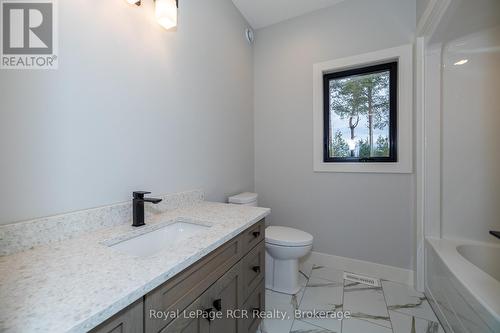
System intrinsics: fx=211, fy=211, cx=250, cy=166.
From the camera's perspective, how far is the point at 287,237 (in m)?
1.76

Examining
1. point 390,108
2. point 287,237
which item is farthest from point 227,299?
point 390,108

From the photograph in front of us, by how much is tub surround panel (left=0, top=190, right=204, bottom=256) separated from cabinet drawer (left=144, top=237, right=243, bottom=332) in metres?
0.54

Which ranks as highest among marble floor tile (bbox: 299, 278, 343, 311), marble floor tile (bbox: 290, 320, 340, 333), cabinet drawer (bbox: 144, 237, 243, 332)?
cabinet drawer (bbox: 144, 237, 243, 332)

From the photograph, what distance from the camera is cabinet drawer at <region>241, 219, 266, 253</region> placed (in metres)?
1.14

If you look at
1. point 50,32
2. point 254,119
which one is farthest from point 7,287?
point 254,119

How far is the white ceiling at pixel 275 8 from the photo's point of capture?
2064 mm

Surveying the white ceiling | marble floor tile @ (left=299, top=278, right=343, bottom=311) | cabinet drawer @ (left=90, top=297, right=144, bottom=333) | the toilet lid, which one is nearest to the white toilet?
the toilet lid

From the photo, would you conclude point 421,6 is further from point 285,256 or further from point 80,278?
point 80,278

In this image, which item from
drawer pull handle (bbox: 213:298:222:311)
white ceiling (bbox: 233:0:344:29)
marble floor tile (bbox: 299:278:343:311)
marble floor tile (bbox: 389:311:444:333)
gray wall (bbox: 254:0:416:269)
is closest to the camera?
drawer pull handle (bbox: 213:298:222:311)

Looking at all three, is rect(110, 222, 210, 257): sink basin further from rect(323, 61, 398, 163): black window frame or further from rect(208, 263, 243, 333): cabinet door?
rect(323, 61, 398, 163): black window frame

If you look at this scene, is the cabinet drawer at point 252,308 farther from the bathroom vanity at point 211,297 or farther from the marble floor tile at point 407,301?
the marble floor tile at point 407,301

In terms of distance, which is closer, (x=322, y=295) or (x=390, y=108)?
(x=322, y=295)

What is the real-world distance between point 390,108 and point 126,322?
2334mm

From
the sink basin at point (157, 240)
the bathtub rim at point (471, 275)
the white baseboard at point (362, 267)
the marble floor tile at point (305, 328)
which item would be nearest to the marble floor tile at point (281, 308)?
the marble floor tile at point (305, 328)
